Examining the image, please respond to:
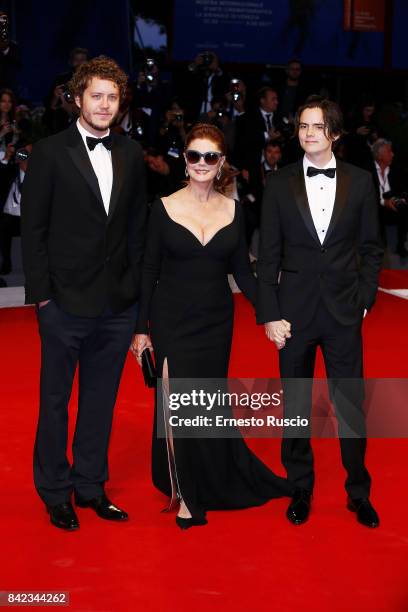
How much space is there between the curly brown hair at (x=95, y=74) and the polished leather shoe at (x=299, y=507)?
63.3 inches

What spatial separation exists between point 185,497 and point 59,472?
18.5 inches

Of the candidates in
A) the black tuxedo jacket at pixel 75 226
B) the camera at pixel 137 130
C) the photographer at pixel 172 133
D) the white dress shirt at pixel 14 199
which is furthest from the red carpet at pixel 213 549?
the photographer at pixel 172 133

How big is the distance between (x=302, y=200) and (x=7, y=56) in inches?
263

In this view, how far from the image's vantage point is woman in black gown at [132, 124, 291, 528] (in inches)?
137

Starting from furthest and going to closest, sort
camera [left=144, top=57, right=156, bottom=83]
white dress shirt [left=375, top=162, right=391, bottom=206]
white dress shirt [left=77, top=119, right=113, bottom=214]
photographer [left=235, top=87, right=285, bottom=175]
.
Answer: white dress shirt [left=375, top=162, right=391, bottom=206] < photographer [left=235, top=87, right=285, bottom=175] < camera [left=144, top=57, right=156, bottom=83] < white dress shirt [left=77, top=119, right=113, bottom=214]

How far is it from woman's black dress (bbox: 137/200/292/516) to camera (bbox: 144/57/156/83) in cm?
593

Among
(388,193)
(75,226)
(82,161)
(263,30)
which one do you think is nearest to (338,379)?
(75,226)

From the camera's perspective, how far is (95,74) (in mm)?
3223

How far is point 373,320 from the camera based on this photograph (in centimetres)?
722

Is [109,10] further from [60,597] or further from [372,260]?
[60,597]

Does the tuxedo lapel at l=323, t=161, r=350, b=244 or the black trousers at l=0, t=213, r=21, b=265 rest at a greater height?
the tuxedo lapel at l=323, t=161, r=350, b=244

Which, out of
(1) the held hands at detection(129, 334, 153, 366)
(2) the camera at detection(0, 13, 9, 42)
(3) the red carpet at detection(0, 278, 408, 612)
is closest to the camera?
(3) the red carpet at detection(0, 278, 408, 612)

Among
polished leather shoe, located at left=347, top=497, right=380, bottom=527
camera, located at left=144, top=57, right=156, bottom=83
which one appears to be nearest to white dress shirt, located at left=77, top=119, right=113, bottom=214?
polished leather shoe, located at left=347, top=497, right=380, bottom=527

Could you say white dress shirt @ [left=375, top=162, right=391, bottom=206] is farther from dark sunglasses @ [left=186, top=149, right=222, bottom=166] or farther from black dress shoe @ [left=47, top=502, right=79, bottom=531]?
black dress shoe @ [left=47, top=502, right=79, bottom=531]
